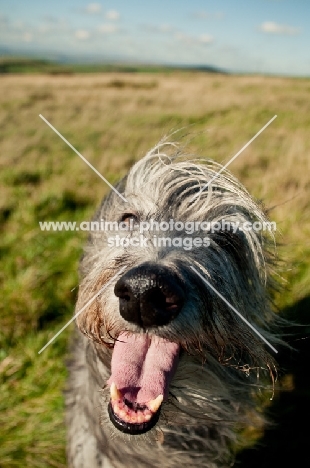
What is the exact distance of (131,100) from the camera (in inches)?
917

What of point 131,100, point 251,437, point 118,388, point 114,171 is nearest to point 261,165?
point 114,171

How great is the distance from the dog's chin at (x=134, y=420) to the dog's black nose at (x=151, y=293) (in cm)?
49

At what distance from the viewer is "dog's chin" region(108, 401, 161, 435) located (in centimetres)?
226

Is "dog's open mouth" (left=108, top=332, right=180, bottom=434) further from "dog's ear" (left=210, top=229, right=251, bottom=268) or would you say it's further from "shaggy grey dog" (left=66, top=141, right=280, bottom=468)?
"dog's ear" (left=210, top=229, right=251, bottom=268)

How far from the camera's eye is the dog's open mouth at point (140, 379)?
2309 millimetres

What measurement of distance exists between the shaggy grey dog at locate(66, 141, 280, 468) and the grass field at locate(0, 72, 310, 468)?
432 millimetres

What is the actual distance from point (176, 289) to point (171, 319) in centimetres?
15

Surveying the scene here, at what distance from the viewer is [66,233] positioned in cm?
637

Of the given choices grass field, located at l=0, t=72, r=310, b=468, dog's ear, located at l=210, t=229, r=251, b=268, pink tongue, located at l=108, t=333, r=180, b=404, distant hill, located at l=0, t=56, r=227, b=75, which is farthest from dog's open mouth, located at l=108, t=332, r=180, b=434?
distant hill, located at l=0, t=56, r=227, b=75

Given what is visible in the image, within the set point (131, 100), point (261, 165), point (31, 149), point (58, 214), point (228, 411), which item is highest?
point (131, 100)

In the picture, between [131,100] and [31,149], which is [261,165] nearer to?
[31,149]

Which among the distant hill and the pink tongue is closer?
the pink tongue

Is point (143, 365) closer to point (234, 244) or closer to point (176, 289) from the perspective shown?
point (176, 289)

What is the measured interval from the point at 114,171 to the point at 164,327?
26.3 ft
